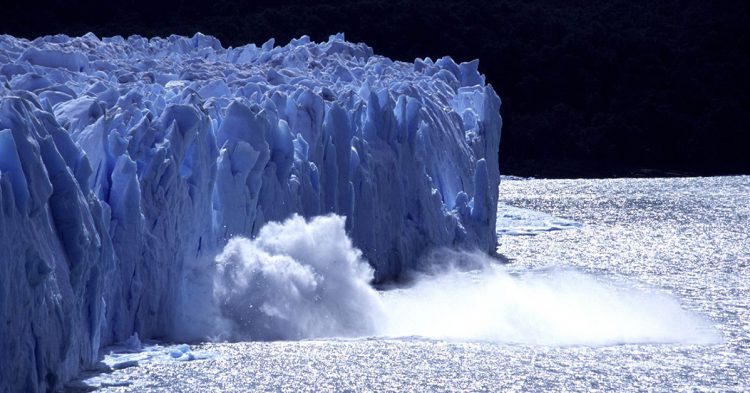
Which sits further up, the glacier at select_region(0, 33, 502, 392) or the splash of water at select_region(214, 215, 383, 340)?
the glacier at select_region(0, 33, 502, 392)

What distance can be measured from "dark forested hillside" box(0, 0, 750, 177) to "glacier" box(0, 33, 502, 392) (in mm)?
22212

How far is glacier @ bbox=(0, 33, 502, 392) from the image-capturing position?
9.95 m

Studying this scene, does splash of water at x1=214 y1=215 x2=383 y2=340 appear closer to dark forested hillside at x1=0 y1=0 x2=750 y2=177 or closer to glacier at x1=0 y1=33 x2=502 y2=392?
glacier at x1=0 y1=33 x2=502 y2=392

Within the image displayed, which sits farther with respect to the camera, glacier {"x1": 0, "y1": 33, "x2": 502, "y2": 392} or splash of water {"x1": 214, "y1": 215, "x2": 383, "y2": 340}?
splash of water {"x1": 214, "y1": 215, "x2": 383, "y2": 340}

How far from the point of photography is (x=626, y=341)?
1418 centimetres

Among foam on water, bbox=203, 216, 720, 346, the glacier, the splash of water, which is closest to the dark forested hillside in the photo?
the glacier

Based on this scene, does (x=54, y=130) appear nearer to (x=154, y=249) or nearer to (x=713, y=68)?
(x=154, y=249)

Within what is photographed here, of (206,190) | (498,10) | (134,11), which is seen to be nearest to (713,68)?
(498,10)

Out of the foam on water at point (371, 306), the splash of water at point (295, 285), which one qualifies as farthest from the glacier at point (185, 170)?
the foam on water at point (371, 306)

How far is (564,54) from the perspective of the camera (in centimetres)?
5081

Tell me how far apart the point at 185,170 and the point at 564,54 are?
38667 mm

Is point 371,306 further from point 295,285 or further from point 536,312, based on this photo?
point 536,312

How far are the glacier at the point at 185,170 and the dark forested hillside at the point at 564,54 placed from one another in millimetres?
22212

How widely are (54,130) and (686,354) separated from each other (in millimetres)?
6412
